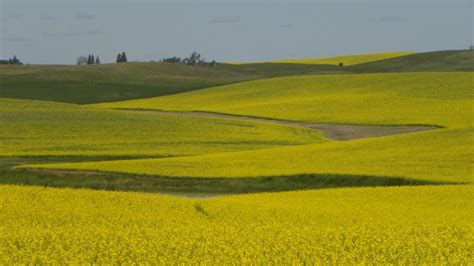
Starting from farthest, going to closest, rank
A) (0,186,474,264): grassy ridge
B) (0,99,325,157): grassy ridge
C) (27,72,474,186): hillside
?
(0,99,325,157): grassy ridge
(27,72,474,186): hillside
(0,186,474,264): grassy ridge

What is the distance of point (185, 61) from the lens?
522 ft

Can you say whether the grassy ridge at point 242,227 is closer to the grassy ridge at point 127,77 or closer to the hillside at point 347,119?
the hillside at point 347,119

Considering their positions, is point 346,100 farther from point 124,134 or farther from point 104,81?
point 104,81

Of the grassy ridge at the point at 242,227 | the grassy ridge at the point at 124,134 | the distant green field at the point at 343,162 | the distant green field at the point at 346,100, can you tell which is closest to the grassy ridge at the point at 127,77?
the distant green field at the point at 346,100

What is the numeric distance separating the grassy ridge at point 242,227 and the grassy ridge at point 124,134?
52.0ft

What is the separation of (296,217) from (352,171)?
39.0ft

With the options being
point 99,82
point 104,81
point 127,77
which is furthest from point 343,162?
point 127,77

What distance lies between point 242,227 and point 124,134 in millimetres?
28915

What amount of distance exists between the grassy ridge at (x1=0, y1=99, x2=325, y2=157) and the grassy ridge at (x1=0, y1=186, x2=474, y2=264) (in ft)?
52.0

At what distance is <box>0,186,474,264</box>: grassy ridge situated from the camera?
1264cm

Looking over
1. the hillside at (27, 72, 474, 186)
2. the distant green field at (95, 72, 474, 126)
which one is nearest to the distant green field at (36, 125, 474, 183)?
the hillside at (27, 72, 474, 186)

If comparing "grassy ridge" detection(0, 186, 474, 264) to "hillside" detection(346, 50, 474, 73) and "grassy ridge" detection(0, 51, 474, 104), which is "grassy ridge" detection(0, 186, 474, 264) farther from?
"hillside" detection(346, 50, 474, 73)

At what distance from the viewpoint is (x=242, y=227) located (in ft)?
53.8

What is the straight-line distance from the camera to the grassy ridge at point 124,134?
39.8 meters
